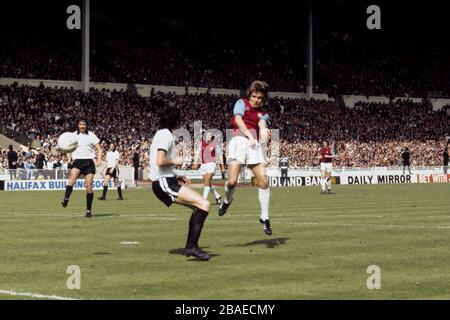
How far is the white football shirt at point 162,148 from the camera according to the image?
12.7 m

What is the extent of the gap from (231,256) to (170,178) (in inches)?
59.2

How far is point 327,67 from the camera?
79875mm

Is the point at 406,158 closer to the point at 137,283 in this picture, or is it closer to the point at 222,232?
the point at 222,232

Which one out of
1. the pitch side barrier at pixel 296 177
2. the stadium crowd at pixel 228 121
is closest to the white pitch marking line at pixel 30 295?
the pitch side barrier at pixel 296 177

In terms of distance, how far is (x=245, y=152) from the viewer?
1566 cm

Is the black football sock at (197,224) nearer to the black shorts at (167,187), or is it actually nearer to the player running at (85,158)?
the black shorts at (167,187)

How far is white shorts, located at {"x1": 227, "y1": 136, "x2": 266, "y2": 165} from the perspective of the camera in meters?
15.6

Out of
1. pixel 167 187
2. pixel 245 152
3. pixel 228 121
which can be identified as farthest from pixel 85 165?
pixel 228 121

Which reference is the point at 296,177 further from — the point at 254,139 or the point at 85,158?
the point at 254,139

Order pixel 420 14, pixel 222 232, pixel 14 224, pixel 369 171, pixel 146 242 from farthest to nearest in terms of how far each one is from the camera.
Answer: pixel 420 14 < pixel 369 171 < pixel 14 224 < pixel 222 232 < pixel 146 242

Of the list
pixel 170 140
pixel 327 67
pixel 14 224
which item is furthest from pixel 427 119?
pixel 170 140

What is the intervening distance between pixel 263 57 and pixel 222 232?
201 feet

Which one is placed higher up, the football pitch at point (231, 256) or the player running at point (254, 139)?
the player running at point (254, 139)

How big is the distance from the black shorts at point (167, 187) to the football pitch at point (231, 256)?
90 centimetres
